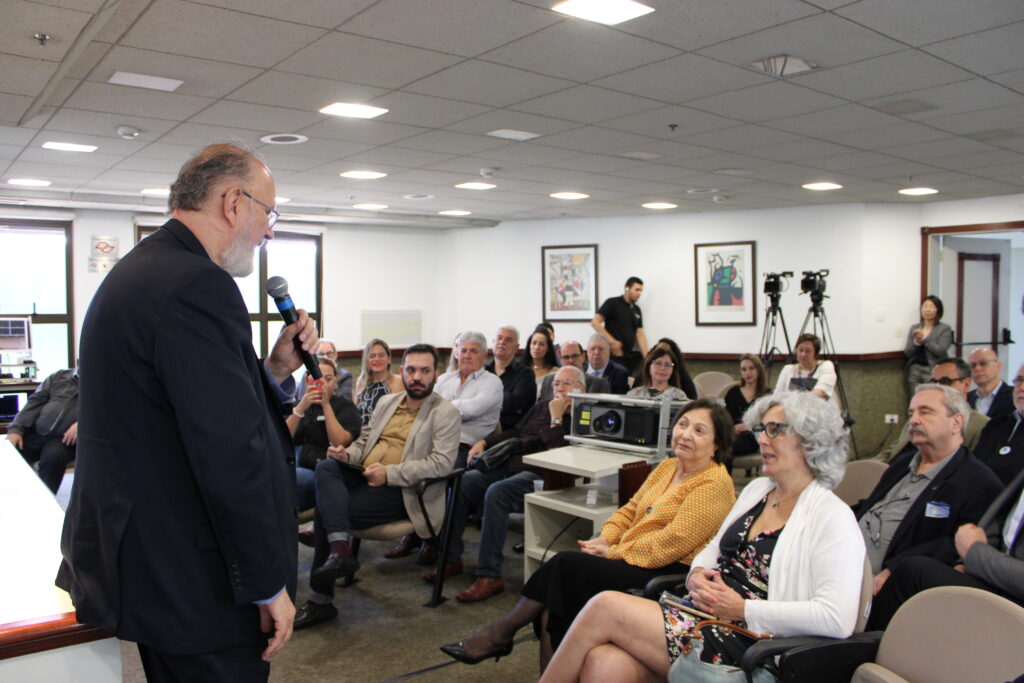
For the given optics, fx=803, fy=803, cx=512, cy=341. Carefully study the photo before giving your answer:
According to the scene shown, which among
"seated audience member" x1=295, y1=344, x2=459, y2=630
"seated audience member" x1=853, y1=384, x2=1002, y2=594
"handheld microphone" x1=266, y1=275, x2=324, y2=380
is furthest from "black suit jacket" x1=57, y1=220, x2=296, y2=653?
"seated audience member" x1=295, y1=344, x2=459, y2=630

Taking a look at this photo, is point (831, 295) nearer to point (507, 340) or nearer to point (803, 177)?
point (803, 177)

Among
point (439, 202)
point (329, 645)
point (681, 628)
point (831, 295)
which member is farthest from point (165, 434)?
point (831, 295)

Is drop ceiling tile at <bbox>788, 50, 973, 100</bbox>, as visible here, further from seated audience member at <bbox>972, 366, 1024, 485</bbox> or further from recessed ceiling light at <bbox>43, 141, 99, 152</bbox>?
recessed ceiling light at <bbox>43, 141, 99, 152</bbox>

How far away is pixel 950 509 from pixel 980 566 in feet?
1.01

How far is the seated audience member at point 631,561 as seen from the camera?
2723 mm

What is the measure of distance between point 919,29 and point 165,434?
119 inches

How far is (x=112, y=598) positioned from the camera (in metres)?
1.35

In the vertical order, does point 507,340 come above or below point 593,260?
below

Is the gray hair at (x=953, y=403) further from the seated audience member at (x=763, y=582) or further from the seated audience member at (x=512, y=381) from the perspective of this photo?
the seated audience member at (x=512, y=381)

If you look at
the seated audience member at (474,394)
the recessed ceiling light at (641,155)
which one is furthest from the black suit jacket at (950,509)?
the recessed ceiling light at (641,155)

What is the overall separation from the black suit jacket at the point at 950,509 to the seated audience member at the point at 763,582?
54cm

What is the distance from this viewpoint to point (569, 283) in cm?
1007

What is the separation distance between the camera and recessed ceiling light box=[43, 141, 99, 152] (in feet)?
17.1

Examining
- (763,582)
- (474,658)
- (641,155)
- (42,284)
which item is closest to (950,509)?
(763,582)
